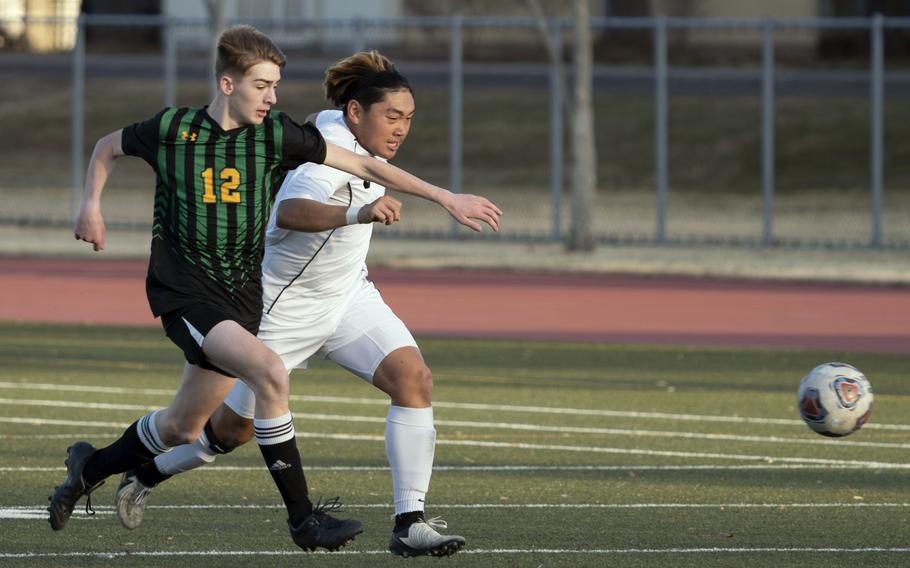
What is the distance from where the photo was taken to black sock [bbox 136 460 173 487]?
749 cm

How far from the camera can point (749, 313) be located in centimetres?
1967

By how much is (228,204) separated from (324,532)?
129 cm

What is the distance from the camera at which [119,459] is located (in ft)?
24.3

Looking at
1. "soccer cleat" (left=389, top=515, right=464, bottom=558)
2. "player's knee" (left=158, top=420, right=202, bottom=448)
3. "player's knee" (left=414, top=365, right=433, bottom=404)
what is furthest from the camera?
"player's knee" (left=158, top=420, right=202, bottom=448)

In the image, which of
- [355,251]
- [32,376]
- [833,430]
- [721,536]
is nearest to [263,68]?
[355,251]

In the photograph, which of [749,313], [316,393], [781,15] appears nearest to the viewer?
[316,393]

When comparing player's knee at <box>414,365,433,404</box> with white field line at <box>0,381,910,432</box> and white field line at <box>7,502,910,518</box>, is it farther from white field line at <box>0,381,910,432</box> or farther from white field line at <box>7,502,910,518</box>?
white field line at <box>0,381,910,432</box>

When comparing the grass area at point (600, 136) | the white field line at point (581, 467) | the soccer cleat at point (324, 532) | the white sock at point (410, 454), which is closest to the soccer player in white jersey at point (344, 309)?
the white sock at point (410, 454)

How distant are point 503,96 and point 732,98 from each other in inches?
202

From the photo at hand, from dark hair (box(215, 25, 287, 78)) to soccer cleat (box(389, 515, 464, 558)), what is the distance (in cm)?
183

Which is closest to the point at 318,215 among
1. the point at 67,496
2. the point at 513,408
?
the point at 67,496

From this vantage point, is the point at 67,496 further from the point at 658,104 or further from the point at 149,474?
the point at 658,104

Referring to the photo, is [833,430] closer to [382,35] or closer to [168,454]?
Result: [168,454]

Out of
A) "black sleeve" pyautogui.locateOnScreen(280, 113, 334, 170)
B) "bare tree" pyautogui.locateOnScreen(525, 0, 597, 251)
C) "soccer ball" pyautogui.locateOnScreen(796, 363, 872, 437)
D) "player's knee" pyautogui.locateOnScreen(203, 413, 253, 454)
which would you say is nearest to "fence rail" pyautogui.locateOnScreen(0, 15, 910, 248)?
"bare tree" pyautogui.locateOnScreen(525, 0, 597, 251)
